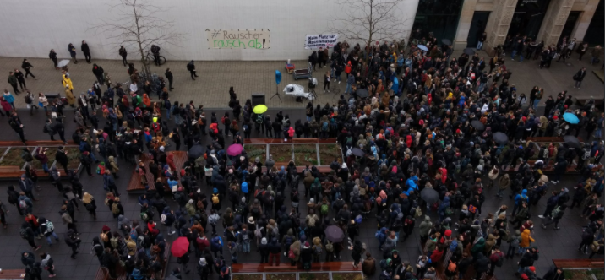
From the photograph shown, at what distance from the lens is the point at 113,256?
50.3ft

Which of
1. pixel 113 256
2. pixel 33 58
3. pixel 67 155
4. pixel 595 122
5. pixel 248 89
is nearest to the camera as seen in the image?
pixel 113 256

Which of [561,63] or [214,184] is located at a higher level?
[561,63]

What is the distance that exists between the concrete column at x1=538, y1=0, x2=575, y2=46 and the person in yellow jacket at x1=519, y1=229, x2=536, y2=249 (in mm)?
18280

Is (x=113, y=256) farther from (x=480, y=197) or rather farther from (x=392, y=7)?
(x=392, y=7)

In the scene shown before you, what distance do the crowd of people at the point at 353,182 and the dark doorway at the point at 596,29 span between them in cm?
891

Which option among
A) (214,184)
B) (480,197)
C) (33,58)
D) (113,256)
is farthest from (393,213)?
(33,58)

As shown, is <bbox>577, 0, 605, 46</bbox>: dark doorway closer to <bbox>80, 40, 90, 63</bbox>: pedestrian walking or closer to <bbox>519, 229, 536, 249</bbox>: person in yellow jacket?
<bbox>519, 229, 536, 249</bbox>: person in yellow jacket

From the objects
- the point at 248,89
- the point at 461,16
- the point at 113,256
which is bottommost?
the point at 113,256

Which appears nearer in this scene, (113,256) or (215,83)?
(113,256)

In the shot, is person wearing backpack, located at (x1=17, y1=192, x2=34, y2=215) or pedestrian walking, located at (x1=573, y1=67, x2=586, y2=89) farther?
pedestrian walking, located at (x1=573, y1=67, x2=586, y2=89)

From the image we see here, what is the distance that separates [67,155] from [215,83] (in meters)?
9.70

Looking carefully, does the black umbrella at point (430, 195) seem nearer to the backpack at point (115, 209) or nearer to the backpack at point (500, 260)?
the backpack at point (500, 260)

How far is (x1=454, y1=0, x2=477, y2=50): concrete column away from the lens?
29.5 meters

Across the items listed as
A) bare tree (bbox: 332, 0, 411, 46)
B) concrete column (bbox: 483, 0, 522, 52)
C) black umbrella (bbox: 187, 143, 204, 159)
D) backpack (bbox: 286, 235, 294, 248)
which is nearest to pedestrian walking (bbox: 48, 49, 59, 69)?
black umbrella (bbox: 187, 143, 204, 159)
